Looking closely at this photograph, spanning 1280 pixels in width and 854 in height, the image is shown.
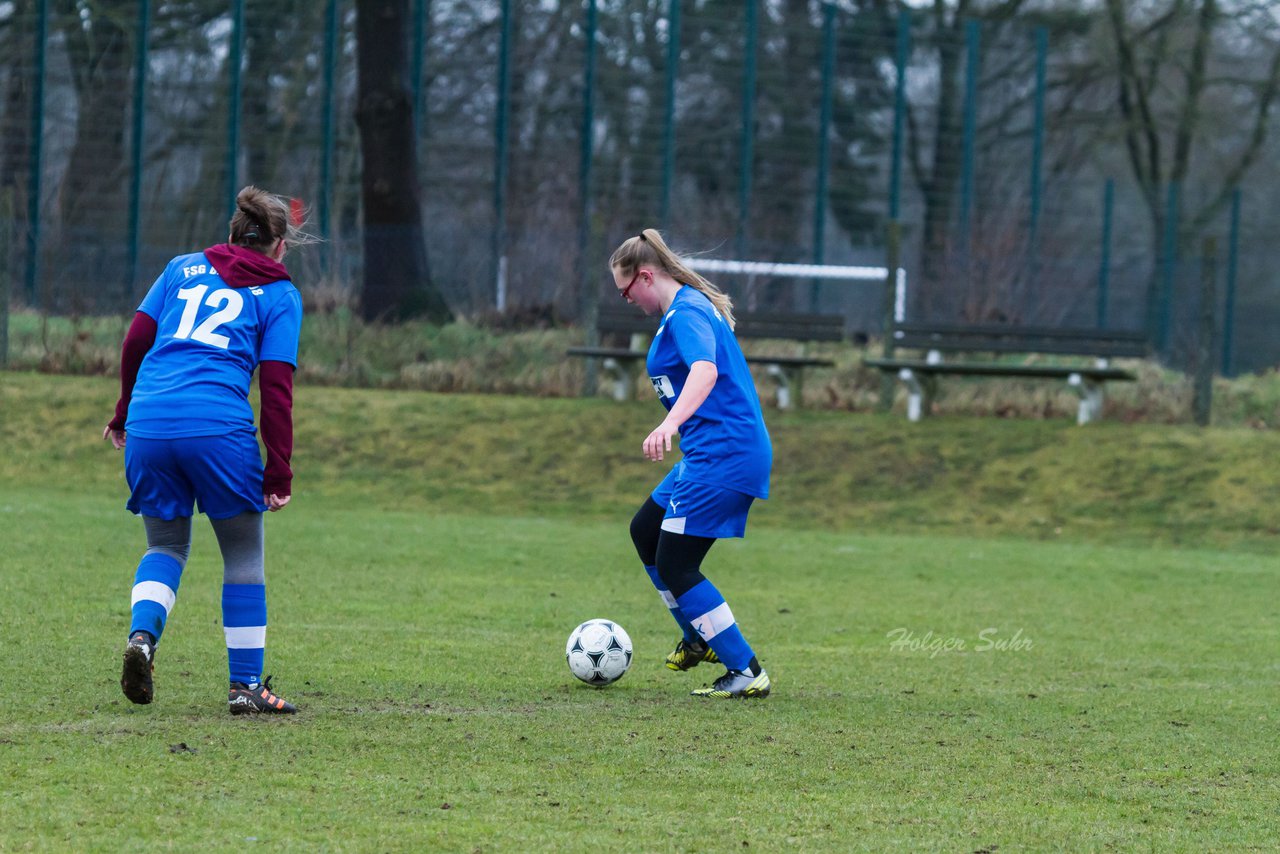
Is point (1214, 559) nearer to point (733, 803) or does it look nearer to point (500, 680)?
point (500, 680)

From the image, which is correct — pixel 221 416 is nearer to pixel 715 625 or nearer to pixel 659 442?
pixel 659 442

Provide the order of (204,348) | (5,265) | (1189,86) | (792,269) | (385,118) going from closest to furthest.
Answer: (204,348) < (5,265) < (385,118) < (792,269) < (1189,86)

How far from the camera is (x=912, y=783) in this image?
4891mm

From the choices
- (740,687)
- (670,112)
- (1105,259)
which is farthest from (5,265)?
(1105,259)

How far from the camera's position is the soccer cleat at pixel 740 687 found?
6.38m

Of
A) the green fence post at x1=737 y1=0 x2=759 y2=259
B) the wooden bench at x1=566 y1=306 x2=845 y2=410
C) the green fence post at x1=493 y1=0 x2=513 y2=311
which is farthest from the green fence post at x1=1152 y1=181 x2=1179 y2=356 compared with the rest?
the green fence post at x1=493 y1=0 x2=513 y2=311

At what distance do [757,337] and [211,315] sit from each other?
542 inches

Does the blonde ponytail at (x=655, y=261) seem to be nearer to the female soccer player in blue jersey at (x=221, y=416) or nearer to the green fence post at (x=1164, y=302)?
the female soccer player in blue jersey at (x=221, y=416)

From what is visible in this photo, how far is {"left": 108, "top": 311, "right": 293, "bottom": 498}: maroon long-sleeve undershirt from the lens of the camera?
5.49 meters

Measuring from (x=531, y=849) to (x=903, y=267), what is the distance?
21.3 m

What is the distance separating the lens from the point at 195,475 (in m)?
5.50

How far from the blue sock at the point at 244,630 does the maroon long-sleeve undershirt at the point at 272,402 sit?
38 cm

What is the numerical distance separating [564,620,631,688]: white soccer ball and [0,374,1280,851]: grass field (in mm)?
72

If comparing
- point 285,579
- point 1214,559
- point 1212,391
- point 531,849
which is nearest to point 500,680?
A: point 531,849
